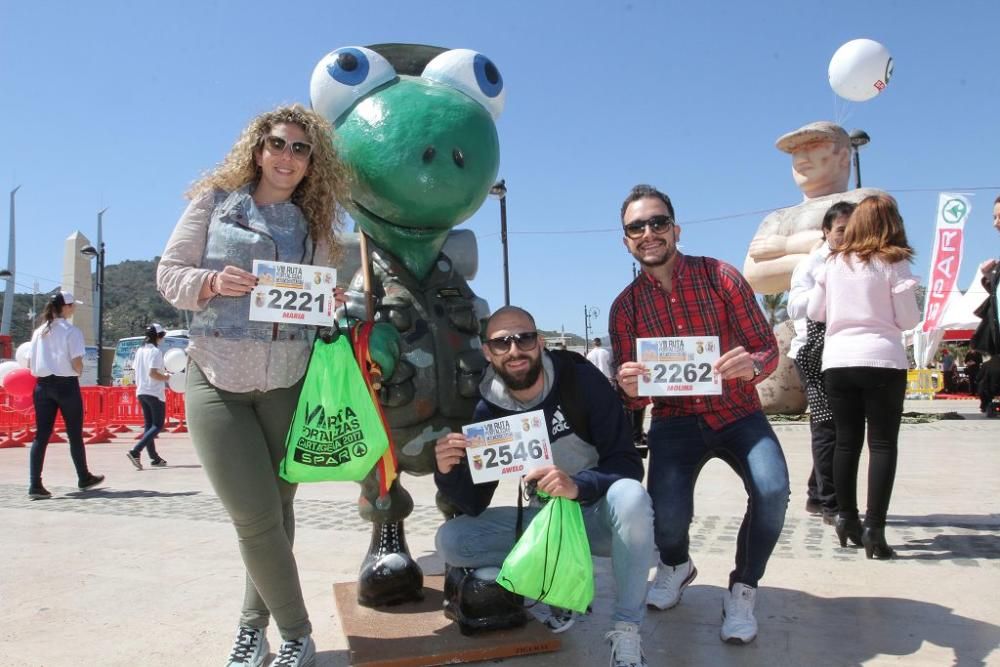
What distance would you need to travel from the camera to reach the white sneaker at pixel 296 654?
2.40 m

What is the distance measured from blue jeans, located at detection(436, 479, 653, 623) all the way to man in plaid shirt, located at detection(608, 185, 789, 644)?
0.41 m

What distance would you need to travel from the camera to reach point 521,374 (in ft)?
8.82

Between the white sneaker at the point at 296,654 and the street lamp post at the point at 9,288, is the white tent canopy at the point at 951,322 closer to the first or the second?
the white sneaker at the point at 296,654

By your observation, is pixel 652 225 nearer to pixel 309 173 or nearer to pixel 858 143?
pixel 309 173

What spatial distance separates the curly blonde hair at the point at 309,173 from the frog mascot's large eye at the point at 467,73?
90 centimetres

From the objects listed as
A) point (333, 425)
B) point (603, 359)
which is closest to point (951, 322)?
point (603, 359)

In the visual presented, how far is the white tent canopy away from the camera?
49.8ft

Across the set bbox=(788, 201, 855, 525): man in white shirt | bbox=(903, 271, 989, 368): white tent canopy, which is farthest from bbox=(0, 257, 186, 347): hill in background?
bbox=(788, 201, 855, 525): man in white shirt

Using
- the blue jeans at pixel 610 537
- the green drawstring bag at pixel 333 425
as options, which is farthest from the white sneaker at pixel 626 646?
the green drawstring bag at pixel 333 425

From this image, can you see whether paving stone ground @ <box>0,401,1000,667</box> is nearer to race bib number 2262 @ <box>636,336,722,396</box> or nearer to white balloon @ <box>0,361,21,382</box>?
race bib number 2262 @ <box>636,336,722,396</box>

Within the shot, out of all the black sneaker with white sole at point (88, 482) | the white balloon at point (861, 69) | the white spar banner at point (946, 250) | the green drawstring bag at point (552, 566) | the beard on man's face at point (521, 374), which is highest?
the white balloon at point (861, 69)

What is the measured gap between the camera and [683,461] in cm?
297

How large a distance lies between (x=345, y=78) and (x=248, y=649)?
2273mm

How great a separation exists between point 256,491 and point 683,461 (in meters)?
1.60
